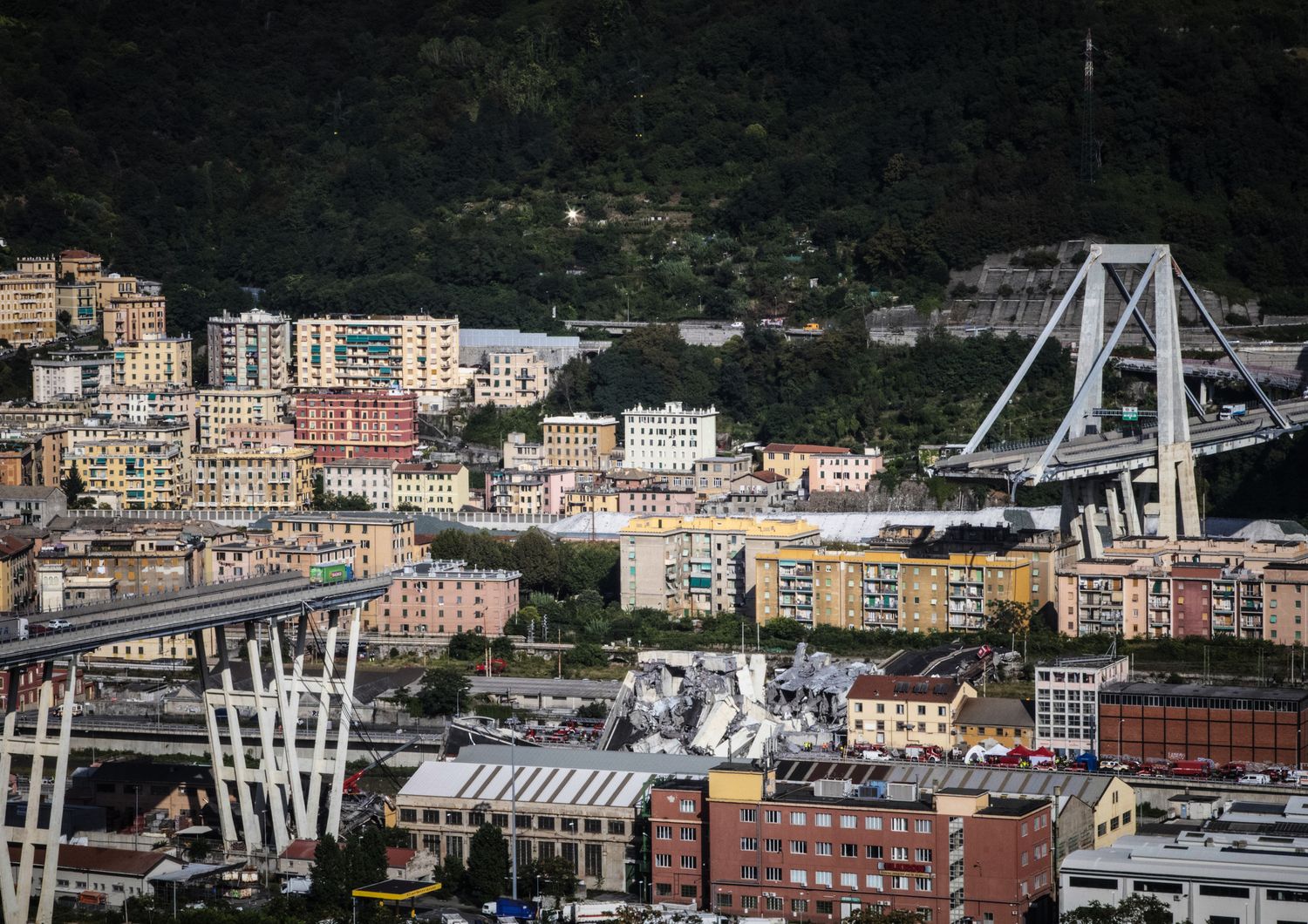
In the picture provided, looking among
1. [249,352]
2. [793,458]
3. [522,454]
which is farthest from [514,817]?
[249,352]

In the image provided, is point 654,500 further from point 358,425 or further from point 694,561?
point 358,425

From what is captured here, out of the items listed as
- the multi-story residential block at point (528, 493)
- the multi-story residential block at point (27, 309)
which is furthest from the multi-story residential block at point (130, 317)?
the multi-story residential block at point (528, 493)

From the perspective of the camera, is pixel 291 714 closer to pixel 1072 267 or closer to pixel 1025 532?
pixel 1025 532

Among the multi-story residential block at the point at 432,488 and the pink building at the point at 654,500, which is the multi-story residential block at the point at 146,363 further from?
the pink building at the point at 654,500

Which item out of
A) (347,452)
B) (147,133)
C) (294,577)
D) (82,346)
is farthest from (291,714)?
(147,133)

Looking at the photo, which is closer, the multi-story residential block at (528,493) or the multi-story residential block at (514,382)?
the multi-story residential block at (528,493)

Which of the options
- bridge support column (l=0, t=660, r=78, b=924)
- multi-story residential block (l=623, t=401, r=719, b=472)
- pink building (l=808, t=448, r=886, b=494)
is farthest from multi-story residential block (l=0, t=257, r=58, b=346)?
bridge support column (l=0, t=660, r=78, b=924)

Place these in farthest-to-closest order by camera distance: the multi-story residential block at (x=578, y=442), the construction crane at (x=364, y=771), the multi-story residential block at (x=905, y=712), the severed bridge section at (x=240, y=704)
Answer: the multi-story residential block at (x=578, y=442)
the multi-story residential block at (x=905, y=712)
the construction crane at (x=364, y=771)
the severed bridge section at (x=240, y=704)
